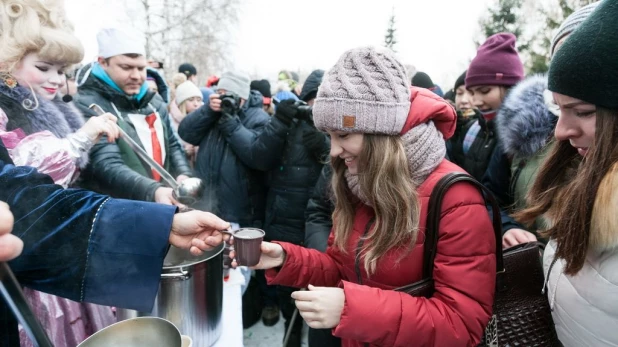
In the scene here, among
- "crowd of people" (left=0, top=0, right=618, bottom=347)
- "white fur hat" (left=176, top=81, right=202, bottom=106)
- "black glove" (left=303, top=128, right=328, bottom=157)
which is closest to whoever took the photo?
"crowd of people" (left=0, top=0, right=618, bottom=347)

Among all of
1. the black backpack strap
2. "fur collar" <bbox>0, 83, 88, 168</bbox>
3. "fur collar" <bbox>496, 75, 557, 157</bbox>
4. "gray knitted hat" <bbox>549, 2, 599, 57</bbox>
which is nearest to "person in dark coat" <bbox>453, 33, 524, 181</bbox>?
"fur collar" <bbox>496, 75, 557, 157</bbox>

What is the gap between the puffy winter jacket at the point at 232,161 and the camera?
3516mm

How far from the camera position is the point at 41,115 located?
186cm

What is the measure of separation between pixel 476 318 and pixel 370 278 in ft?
1.35

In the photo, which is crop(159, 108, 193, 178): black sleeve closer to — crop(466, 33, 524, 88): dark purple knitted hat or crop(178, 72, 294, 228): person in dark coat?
crop(178, 72, 294, 228): person in dark coat

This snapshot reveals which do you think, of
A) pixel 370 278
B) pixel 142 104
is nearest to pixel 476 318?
pixel 370 278

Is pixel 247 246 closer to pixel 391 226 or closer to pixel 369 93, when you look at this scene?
pixel 391 226

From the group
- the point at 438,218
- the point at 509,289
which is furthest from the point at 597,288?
the point at 438,218

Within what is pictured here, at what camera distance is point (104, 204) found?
134 cm

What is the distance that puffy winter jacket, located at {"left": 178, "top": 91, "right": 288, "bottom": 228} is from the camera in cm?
352

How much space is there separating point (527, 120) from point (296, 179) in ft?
6.22

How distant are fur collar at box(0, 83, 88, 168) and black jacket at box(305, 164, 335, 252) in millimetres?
1502

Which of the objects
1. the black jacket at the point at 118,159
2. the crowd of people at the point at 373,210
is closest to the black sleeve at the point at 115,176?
the black jacket at the point at 118,159

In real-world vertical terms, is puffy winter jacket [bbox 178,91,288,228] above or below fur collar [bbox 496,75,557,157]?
below
